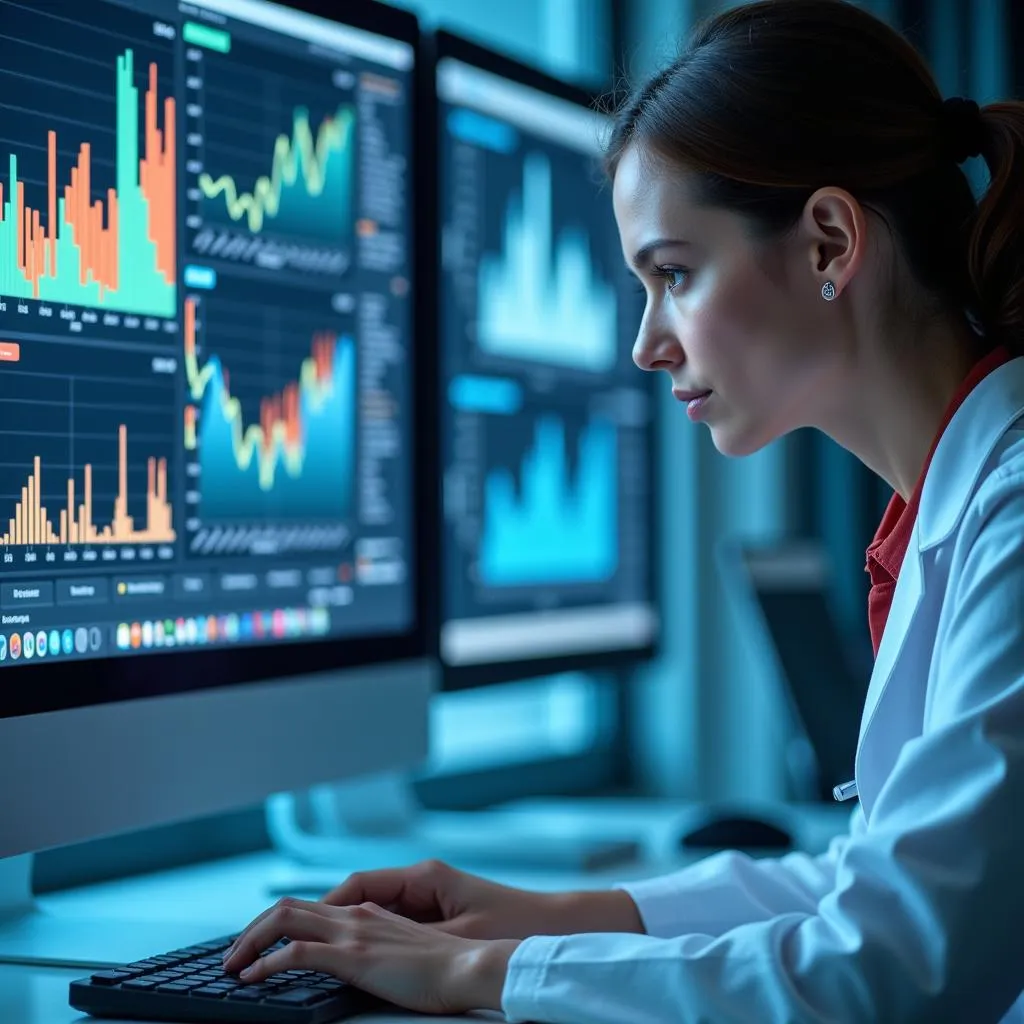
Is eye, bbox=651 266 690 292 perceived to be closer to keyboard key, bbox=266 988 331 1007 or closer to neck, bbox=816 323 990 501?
neck, bbox=816 323 990 501

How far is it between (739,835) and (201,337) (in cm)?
71

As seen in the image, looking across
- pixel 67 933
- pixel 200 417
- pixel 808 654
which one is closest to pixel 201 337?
pixel 200 417

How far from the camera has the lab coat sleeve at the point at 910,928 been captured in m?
0.76

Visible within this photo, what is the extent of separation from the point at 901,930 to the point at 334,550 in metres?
0.70

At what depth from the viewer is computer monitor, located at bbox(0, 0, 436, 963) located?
3.29 feet

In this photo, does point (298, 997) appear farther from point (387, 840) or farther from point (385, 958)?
point (387, 840)

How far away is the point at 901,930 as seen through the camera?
0.77 meters

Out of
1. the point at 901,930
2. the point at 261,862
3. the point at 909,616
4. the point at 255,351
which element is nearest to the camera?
the point at 901,930

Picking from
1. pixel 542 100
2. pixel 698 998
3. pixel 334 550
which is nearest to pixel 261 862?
pixel 334 550

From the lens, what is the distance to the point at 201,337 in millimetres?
1160

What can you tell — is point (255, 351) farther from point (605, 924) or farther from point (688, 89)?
point (605, 924)

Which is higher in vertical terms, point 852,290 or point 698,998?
point 852,290

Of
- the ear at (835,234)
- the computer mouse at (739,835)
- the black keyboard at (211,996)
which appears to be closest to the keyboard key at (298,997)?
the black keyboard at (211,996)

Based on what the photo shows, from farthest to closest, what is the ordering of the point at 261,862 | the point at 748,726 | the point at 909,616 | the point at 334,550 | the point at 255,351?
the point at 748,726
the point at 261,862
the point at 334,550
the point at 255,351
the point at 909,616
